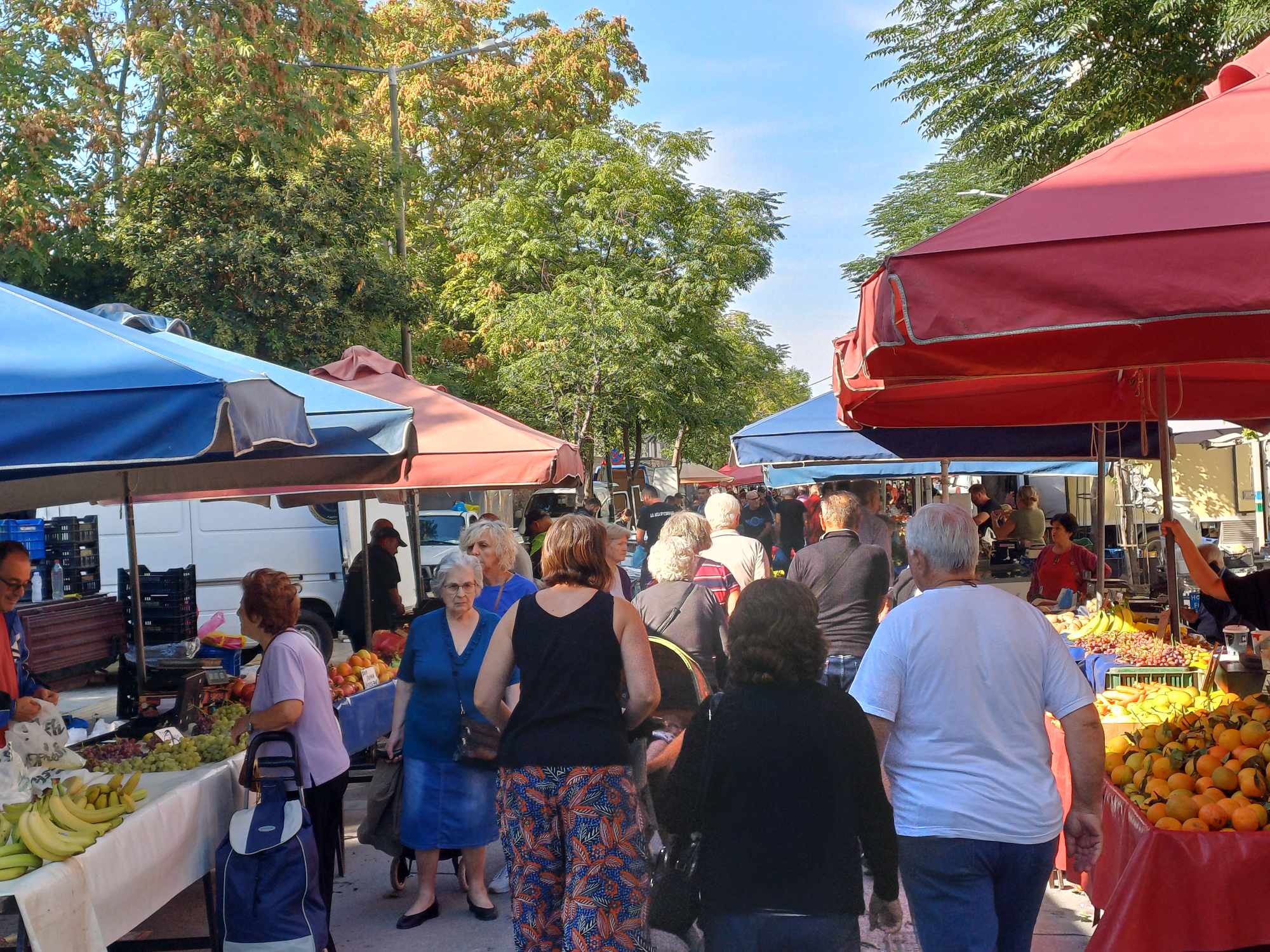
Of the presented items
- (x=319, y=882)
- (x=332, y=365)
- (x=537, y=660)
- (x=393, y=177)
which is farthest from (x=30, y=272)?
(x=537, y=660)

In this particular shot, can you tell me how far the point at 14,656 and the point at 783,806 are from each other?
4.60m

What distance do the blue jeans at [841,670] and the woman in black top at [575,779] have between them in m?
2.48

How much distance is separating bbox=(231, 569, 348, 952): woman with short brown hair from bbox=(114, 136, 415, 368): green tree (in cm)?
1110

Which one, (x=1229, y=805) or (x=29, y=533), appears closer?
(x=1229, y=805)

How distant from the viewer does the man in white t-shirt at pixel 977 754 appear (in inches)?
129

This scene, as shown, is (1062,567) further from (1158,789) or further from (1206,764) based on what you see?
(1158,789)


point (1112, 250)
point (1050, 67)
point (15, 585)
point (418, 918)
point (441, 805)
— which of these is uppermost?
point (1050, 67)

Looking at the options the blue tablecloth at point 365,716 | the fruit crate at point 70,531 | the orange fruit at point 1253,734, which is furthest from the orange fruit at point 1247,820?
the fruit crate at point 70,531

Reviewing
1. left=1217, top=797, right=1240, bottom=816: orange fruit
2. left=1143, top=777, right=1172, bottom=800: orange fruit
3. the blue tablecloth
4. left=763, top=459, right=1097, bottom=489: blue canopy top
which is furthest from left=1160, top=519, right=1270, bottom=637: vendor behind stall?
left=763, top=459, right=1097, bottom=489: blue canopy top

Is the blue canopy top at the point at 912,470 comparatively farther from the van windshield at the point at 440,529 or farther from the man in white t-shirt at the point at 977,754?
the man in white t-shirt at the point at 977,754

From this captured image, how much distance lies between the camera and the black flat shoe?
18.9 feet

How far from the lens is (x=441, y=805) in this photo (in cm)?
569

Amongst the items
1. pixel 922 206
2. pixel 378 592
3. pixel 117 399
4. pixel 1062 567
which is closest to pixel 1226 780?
pixel 117 399

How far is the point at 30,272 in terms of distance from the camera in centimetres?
1580
